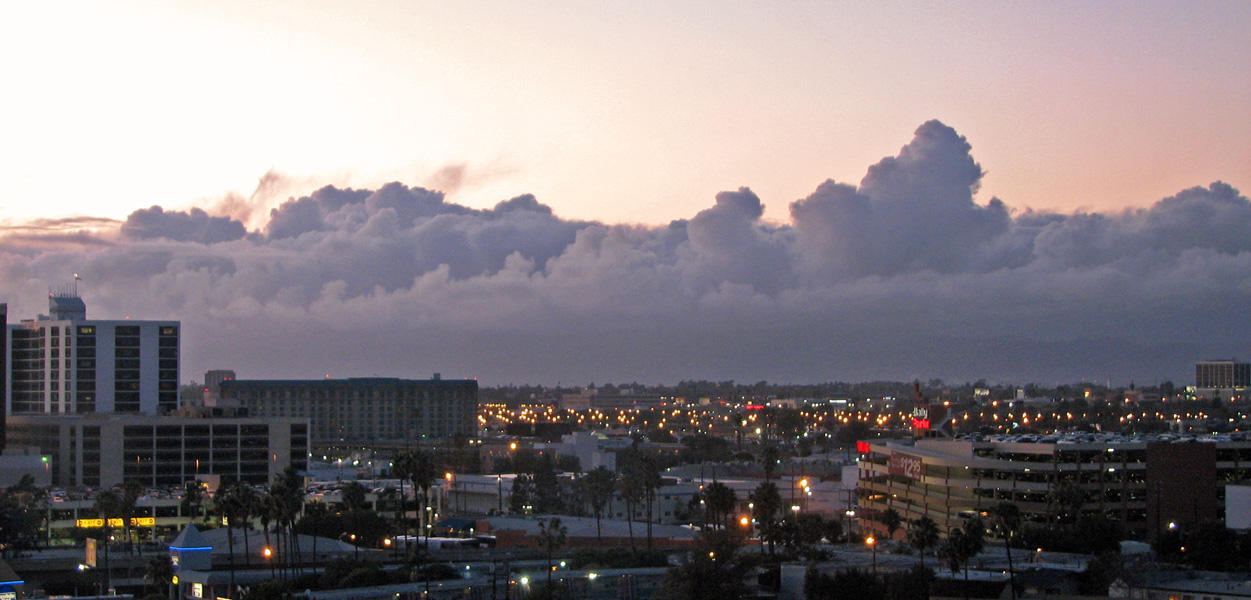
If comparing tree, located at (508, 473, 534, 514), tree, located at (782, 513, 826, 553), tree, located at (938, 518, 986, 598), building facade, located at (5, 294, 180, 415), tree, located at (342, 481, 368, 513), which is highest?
building facade, located at (5, 294, 180, 415)

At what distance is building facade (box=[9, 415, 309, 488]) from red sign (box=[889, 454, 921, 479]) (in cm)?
6895

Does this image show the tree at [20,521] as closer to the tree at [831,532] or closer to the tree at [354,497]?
the tree at [354,497]

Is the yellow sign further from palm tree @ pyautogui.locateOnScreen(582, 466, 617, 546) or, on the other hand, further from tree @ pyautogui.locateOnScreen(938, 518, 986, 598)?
tree @ pyautogui.locateOnScreen(938, 518, 986, 598)

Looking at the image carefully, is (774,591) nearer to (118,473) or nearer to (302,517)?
(302,517)

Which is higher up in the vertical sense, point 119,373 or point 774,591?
point 119,373

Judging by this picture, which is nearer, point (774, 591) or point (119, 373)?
point (774, 591)

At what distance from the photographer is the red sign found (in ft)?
362

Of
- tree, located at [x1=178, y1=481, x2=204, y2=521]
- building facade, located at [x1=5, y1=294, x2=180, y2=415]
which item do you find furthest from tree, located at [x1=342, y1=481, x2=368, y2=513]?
building facade, located at [x1=5, y1=294, x2=180, y2=415]

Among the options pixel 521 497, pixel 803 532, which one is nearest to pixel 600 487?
pixel 521 497

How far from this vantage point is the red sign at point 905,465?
4345 inches

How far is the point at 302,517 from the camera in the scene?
113688 millimetres

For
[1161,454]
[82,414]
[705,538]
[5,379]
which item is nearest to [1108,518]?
[1161,454]

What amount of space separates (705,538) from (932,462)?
2281cm

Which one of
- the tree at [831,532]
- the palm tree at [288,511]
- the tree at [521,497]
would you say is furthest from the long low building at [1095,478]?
the tree at [521,497]
